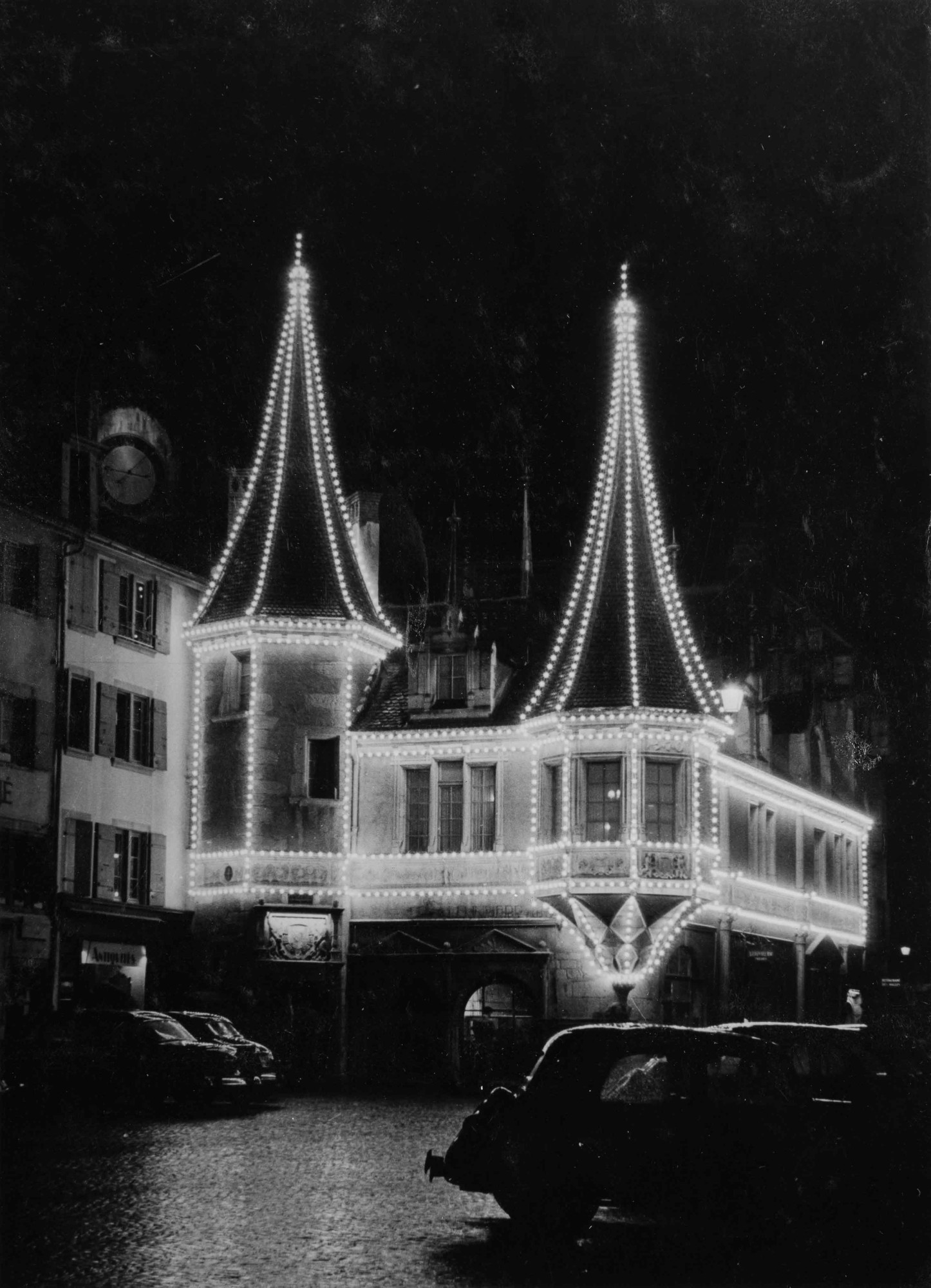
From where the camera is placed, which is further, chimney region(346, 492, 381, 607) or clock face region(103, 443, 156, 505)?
clock face region(103, 443, 156, 505)

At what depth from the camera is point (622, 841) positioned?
37.6 metres

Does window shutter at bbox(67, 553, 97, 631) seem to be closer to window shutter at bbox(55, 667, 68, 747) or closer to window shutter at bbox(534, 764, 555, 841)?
window shutter at bbox(55, 667, 68, 747)

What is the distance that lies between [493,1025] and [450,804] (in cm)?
503

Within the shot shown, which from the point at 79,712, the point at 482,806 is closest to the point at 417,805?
the point at 482,806

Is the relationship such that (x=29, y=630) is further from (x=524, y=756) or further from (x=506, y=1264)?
(x=506, y=1264)

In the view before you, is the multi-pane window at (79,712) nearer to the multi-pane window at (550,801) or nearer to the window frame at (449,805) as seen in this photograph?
the window frame at (449,805)

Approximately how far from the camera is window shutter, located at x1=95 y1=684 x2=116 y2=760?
40.8 meters

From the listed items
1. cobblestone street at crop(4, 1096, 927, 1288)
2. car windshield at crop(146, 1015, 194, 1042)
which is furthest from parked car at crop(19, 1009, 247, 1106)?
cobblestone street at crop(4, 1096, 927, 1288)

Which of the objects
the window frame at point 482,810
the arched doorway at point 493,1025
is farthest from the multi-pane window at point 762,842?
the arched doorway at point 493,1025

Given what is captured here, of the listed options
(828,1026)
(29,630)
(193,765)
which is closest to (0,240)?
(828,1026)

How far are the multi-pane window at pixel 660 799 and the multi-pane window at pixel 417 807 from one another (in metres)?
5.46

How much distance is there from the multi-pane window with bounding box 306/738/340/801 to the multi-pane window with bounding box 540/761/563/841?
4795 millimetres

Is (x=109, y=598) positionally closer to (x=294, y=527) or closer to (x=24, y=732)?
(x=24, y=732)

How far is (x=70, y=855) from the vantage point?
130 feet
